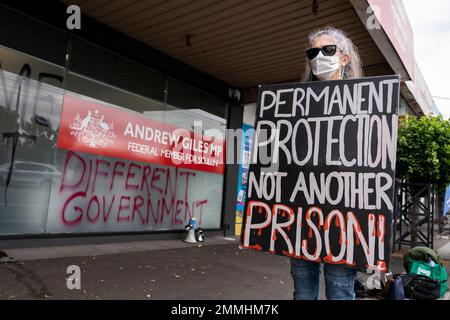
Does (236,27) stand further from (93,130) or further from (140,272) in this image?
(140,272)

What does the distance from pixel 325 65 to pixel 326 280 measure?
1272mm

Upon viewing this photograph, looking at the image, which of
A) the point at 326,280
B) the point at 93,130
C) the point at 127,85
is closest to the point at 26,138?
the point at 93,130

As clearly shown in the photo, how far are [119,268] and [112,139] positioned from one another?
274 cm

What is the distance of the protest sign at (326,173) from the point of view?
192cm

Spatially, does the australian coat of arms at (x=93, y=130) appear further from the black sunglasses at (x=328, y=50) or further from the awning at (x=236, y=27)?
the black sunglasses at (x=328, y=50)

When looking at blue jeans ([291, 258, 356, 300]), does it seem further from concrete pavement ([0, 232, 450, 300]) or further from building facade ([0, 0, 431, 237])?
building facade ([0, 0, 431, 237])

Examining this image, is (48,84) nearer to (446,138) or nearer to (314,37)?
(314,37)

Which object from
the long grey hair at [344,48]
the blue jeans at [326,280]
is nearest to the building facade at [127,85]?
the long grey hair at [344,48]

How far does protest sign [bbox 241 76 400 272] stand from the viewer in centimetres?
192

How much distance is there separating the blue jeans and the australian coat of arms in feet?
17.1

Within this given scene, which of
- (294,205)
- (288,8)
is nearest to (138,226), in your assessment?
(288,8)

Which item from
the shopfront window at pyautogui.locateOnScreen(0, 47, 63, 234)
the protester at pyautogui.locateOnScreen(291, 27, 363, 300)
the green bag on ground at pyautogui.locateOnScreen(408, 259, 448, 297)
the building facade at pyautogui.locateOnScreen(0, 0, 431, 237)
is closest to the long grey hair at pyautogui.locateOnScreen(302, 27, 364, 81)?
the protester at pyautogui.locateOnScreen(291, 27, 363, 300)

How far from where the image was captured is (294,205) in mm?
2111

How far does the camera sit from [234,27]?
20.2ft
